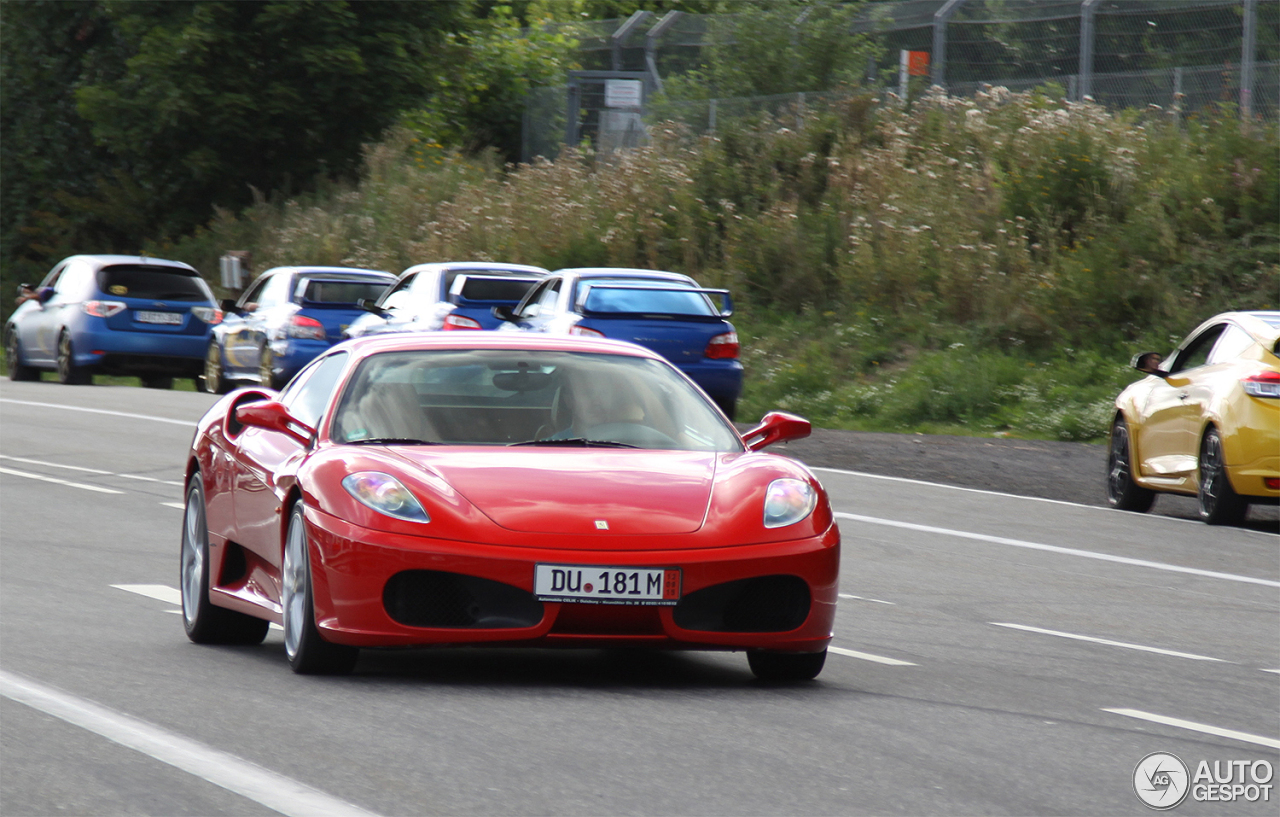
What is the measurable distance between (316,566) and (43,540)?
5597 millimetres

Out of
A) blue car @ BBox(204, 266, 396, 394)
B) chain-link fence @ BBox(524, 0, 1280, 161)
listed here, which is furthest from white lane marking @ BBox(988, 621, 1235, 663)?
chain-link fence @ BBox(524, 0, 1280, 161)

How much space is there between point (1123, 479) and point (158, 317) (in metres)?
16.4

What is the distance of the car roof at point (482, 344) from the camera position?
794cm

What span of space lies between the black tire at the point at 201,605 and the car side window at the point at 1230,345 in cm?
780

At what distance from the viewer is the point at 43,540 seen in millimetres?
11938

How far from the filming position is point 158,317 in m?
28.0

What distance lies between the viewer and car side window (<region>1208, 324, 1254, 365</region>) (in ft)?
45.7

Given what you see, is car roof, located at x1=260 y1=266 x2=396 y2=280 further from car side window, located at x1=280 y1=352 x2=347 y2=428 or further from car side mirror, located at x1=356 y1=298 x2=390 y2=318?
car side window, located at x1=280 y1=352 x2=347 y2=428

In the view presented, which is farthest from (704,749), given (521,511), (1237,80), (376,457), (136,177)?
(136,177)

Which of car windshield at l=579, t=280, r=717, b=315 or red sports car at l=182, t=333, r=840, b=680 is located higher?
red sports car at l=182, t=333, r=840, b=680

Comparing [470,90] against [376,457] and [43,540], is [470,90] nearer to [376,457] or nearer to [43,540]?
[43,540]

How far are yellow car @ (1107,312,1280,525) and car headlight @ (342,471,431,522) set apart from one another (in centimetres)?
792

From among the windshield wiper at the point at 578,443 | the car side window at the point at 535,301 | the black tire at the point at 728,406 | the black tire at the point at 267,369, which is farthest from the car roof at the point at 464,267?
the windshield wiper at the point at 578,443

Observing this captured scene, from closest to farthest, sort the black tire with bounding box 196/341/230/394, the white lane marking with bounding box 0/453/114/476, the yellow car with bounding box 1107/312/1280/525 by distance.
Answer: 1. the yellow car with bounding box 1107/312/1280/525
2. the white lane marking with bounding box 0/453/114/476
3. the black tire with bounding box 196/341/230/394
